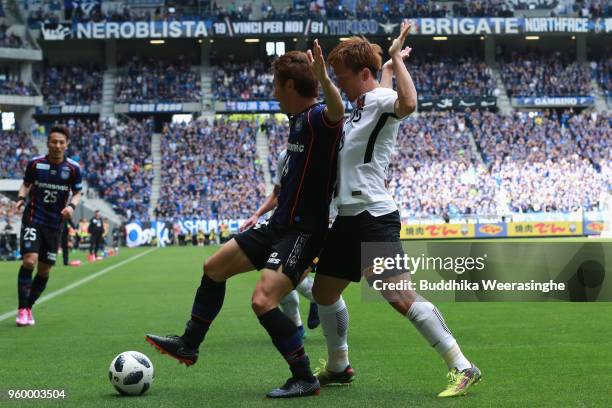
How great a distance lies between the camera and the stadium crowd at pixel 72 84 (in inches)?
2435

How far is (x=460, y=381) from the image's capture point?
598cm

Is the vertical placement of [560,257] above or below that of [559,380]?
below

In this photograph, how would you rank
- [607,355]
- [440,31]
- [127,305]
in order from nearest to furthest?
[607,355] → [127,305] → [440,31]

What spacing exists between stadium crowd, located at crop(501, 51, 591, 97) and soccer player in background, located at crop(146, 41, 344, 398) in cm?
5870

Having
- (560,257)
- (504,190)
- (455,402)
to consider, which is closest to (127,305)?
(455,402)

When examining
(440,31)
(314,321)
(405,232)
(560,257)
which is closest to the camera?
(314,321)

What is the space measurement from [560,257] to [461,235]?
2531 cm

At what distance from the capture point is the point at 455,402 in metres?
5.81

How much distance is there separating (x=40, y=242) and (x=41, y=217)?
32cm

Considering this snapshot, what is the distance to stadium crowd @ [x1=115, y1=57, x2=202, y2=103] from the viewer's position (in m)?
61.8

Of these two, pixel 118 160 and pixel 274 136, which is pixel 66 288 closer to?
pixel 118 160

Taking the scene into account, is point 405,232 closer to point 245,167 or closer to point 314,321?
point 245,167

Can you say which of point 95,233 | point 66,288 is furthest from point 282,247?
point 95,233

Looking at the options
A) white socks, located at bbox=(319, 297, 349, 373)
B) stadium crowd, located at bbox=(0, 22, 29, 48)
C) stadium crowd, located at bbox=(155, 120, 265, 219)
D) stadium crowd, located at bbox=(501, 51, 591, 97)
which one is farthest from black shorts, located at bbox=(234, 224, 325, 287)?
stadium crowd, located at bbox=(501, 51, 591, 97)
